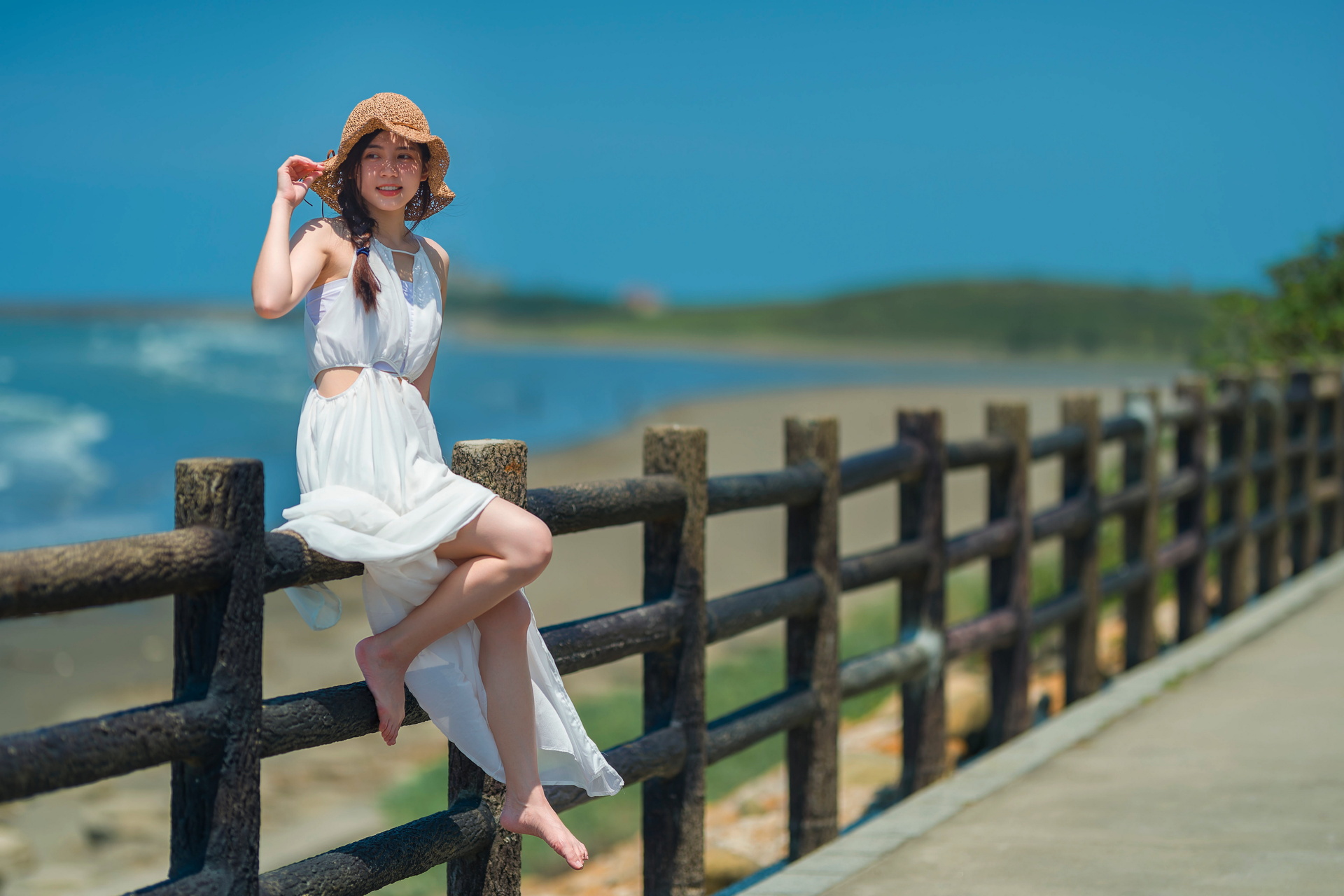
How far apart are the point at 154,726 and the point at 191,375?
5146 cm

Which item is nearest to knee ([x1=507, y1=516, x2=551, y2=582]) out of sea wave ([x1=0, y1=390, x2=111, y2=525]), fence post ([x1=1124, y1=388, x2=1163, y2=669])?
fence post ([x1=1124, y1=388, x2=1163, y2=669])

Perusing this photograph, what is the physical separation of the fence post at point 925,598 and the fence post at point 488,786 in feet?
7.75

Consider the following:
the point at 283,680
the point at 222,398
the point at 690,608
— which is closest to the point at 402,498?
the point at 690,608

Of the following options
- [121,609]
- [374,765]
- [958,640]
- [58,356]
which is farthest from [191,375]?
[958,640]

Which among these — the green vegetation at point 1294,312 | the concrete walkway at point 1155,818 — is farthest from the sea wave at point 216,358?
the concrete walkway at point 1155,818

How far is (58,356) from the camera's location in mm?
61969

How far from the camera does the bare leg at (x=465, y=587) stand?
263 centimetres

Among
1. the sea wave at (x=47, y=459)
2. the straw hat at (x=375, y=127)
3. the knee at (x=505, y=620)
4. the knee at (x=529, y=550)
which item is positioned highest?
the straw hat at (x=375, y=127)

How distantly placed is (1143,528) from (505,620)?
16.7ft

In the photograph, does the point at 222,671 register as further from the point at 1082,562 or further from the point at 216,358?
the point at 216,358

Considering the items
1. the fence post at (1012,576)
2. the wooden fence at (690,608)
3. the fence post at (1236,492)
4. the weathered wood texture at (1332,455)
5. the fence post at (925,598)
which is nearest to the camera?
the wooden fence at (690,608)

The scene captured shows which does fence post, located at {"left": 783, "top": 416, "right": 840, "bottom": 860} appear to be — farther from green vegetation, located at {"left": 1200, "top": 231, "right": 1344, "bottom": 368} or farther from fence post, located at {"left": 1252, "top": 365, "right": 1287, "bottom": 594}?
green vegetation, located at {"left": 1200, "top": 231, "right": 1344, "bottom": 368}

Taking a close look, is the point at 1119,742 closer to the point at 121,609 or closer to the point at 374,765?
the point at 374,765

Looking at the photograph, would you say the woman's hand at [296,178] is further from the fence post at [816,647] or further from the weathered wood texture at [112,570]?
the fence post at [816,647]
